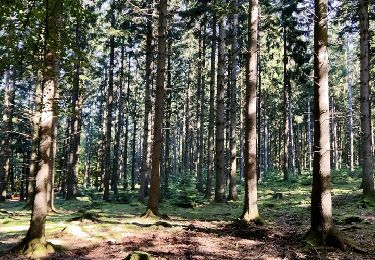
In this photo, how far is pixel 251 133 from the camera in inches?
486

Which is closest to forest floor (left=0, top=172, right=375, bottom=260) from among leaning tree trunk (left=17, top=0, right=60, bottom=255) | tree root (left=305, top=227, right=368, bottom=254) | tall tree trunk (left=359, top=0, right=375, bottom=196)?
tree root (left=305, top=227, right=368, bottom=254)

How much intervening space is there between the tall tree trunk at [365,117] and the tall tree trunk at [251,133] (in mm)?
5762

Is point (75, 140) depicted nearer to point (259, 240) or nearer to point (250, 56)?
point (250, 56)

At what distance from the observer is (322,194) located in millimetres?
8859

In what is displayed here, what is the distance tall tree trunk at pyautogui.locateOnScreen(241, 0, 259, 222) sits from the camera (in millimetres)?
12094

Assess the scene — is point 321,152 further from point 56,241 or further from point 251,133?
point 56,241

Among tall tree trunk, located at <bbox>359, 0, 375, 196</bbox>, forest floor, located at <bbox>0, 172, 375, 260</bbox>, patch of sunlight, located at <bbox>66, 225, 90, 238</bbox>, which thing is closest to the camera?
forest floor, located at <bbox>0, 172, 375, 260</bbox>

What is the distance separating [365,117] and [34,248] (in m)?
13.5

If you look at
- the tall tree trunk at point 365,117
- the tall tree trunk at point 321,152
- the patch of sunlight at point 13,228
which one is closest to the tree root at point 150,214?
the patch of sunlight at point 13,228

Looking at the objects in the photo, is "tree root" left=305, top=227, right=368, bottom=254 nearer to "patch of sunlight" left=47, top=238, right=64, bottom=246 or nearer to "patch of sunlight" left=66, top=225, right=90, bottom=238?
"patch of sunlight" left=66, top=225, right=90, bottom=238

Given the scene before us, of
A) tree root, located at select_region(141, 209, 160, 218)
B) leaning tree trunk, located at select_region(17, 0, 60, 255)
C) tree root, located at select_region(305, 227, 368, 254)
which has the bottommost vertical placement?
tree root, located at select_region(141, 209, 160, 218)

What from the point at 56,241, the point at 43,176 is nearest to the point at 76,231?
the point at 56,241

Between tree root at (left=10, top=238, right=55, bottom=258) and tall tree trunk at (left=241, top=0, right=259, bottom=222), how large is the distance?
19.7ft

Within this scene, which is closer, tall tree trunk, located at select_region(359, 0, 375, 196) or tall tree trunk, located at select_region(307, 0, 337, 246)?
tall tree trunk, located at select_region(307, 0, 337, 246)
